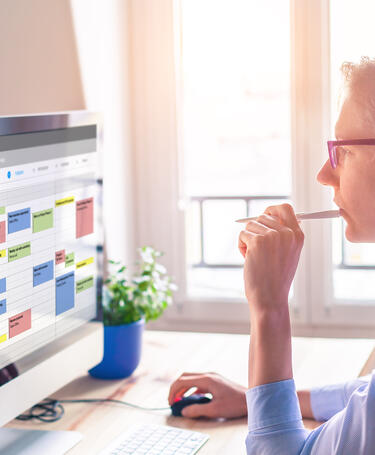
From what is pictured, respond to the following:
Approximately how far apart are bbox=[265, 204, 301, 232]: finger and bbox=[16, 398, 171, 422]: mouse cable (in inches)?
19.0

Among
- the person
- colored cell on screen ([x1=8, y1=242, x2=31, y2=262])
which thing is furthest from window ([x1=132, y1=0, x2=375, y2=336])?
colored cell on screen ([x1=8, y1=242, x2=31, y2=262])

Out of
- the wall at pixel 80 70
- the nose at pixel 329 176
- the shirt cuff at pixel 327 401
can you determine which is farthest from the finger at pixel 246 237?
the wall at pixel 80 70

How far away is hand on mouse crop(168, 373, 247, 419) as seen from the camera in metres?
1.37

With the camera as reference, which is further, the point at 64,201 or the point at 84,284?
the point at 84,284

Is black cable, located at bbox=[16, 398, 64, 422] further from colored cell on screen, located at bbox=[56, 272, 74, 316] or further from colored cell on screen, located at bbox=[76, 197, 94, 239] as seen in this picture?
colored cell on screen, located at bbox=[76, 197, 94, 239]

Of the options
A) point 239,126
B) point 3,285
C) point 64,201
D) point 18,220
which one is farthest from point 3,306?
point 239,126

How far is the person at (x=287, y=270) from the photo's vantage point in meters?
1.04

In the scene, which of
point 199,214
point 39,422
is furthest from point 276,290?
point 199,214

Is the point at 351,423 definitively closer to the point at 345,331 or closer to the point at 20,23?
the point at 20,23

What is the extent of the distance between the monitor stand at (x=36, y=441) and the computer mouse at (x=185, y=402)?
7.8 inches

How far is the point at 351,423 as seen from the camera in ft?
3.10

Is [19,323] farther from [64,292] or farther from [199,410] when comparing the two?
[199,410]

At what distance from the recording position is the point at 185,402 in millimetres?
1392

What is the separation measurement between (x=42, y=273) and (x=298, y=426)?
0.51m
